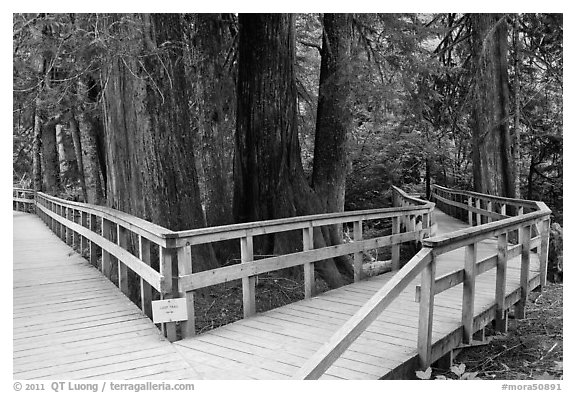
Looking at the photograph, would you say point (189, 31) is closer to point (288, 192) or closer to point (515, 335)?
point (288, 192)

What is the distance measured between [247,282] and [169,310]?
3.22 ft

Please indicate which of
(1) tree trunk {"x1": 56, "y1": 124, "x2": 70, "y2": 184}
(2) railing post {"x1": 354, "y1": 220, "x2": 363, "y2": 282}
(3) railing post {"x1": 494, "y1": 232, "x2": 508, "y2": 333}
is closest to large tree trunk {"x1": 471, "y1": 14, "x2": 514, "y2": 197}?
(2) railing post {"x1": 354, "y1": 220, "x2": 363, "y2": 282}

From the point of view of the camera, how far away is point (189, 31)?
29.6ft

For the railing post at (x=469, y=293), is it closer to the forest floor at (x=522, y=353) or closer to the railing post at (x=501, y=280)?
the forest floor at (x=522, y=353)

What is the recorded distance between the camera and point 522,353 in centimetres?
538

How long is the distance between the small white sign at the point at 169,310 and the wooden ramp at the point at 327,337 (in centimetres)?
22

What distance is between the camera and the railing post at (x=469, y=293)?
15.6ft

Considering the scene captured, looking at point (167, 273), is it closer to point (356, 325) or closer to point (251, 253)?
point (251, 253)

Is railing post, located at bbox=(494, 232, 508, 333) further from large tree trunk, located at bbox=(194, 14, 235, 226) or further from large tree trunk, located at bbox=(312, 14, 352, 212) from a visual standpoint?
large tree trunk, located at bbox=(194, 14, 235, 226)

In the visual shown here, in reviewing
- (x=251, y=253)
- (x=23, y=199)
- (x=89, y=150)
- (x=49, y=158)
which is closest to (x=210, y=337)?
(x=251, y=253)

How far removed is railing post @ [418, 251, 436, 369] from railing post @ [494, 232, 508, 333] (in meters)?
1.65

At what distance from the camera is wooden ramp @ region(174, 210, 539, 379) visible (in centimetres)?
386

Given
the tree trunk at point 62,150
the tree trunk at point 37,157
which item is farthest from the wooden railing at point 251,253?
the tree trunk at point 37,157
